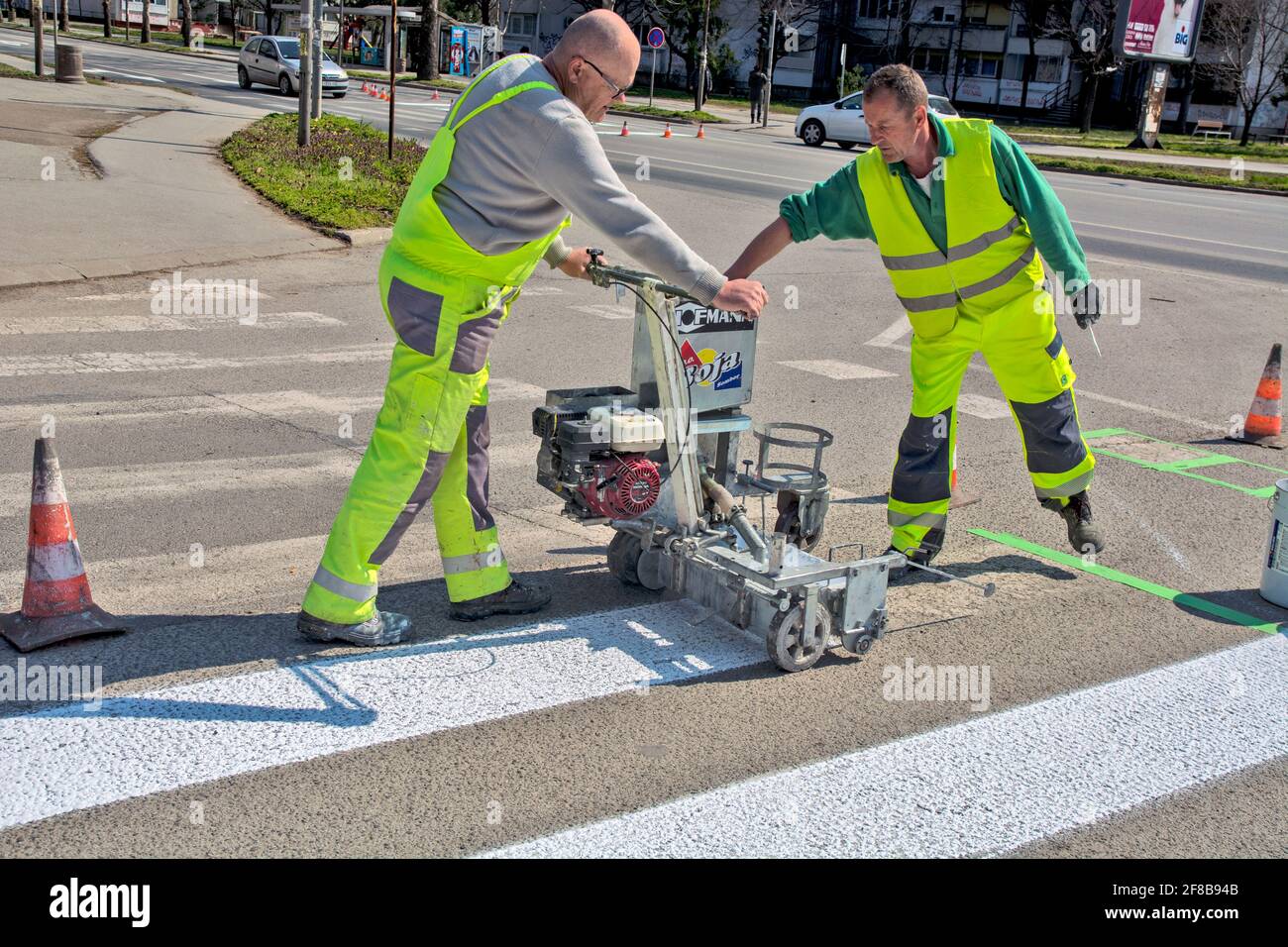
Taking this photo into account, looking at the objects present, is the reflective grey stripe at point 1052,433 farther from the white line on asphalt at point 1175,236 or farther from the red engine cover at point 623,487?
the white line on asphalt at point 1175,236

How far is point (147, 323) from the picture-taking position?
990 cm

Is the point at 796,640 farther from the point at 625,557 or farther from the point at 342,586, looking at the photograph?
the point at 342,586

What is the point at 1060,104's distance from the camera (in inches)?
2425

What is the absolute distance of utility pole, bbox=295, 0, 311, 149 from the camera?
1834 centimetres

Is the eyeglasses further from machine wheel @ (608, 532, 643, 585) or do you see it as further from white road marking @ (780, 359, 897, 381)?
white road marking @ (780, 359, 897, 381)

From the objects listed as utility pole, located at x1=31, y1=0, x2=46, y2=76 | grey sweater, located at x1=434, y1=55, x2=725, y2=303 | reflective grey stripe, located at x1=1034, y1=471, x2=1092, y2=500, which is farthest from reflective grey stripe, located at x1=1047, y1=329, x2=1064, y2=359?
utility pole, located at x1=31, y1=0, x2=46, y2=76

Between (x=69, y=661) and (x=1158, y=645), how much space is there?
404cm

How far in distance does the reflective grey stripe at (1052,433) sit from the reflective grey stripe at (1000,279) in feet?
1.90

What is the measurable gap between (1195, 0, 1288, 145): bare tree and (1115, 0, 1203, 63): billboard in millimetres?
7220

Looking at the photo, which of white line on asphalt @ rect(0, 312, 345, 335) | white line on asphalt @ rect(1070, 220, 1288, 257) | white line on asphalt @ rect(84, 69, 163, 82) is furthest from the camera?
white line on asphalt @ rect(84, 69, 163, 82)

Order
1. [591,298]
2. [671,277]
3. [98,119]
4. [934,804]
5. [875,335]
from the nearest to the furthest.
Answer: [934,804] → [671,277] → [875,335] → [591,298] → [98,119]

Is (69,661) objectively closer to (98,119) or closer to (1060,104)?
(98,119)
